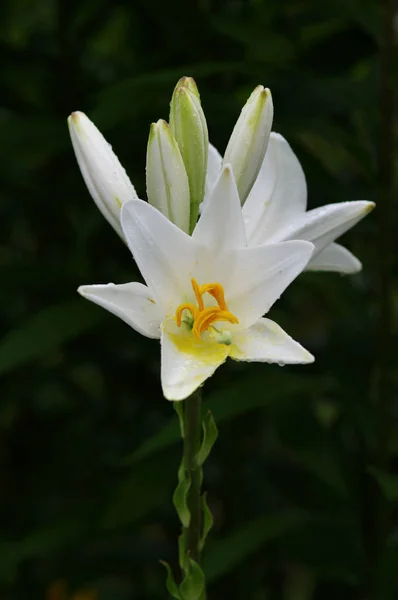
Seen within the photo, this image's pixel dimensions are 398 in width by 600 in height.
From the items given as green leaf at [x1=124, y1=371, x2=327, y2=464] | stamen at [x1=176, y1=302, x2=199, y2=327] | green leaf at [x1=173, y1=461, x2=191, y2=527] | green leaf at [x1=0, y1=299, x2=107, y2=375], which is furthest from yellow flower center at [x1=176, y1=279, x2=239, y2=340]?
green leaf at [x1=0, y1=299, x2=107, y2=375]

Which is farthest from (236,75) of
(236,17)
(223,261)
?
(223,261)

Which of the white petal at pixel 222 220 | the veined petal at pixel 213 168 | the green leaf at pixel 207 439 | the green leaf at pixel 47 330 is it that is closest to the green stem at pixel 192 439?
the green leaf at pixel 207 439

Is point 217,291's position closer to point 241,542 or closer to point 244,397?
point 244,397

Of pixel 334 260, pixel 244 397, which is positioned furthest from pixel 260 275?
pixel 244 397

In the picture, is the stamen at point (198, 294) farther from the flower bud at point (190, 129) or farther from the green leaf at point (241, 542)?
the green leaf at point (241, 542)

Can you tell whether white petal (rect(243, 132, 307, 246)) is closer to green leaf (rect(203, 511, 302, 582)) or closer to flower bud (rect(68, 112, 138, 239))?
flower bud (rect(68, 112, 138, 239))

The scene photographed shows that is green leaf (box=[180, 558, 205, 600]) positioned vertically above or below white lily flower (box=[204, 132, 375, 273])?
below

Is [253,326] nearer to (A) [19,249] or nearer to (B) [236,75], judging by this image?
(B) [236,75]
